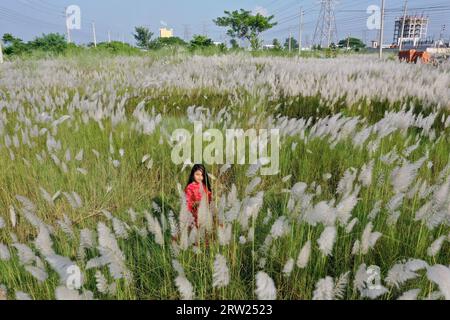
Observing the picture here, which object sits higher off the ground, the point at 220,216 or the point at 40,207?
the point at 220,216

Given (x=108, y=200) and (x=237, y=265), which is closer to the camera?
(x=237, y=265)

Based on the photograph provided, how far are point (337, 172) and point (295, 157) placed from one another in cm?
30

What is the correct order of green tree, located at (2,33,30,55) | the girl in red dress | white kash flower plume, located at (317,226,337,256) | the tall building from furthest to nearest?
the tall building < green tree, located at (2,33,30,55) < the girl in red dress < white kash flower plume, located at (317,226,337,256)

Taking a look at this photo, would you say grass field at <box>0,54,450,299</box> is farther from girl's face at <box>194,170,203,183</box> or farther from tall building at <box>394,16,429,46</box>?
tall building at <box>394,16,429,46</box>

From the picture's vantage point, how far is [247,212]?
45.9 inches

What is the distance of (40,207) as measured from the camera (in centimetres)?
191

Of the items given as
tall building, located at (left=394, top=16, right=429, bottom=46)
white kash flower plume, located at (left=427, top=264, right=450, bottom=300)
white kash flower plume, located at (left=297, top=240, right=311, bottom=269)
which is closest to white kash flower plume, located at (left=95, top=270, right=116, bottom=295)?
white kash flower plume, located at (left=297, top=240, right=311, bottom=269)

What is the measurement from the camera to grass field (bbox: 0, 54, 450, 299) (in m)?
1.07

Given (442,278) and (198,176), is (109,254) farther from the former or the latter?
(442,278)

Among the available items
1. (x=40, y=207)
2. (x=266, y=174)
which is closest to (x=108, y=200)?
(x=40, y=207)
